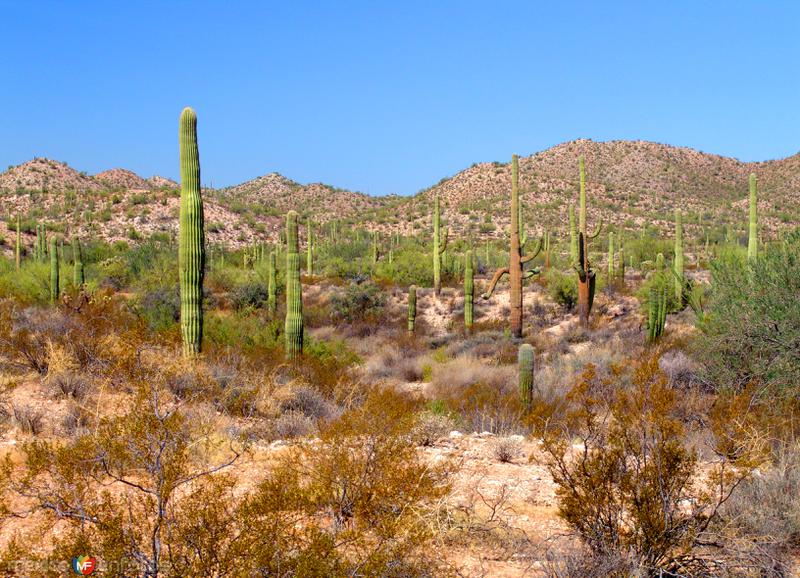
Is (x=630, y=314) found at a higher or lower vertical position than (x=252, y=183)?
lower

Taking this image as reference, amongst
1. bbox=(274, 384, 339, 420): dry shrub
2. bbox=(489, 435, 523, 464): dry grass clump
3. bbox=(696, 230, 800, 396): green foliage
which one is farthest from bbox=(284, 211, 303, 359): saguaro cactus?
bbox=(696, 230, 800, 396): green foliage

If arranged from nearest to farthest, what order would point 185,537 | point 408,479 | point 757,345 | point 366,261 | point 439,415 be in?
point 185,537 < point 408,479 < point 439,415 < point 757,345 < point 366,261

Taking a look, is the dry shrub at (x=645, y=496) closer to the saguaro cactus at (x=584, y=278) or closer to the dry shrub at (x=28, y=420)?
the dry shrub at (x=28, y=420)

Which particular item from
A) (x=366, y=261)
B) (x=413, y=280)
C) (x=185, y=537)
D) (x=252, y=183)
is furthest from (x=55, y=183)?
(x=185, y=537)

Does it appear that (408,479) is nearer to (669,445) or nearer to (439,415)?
(669,445)

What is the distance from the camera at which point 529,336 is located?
20938 millimetres

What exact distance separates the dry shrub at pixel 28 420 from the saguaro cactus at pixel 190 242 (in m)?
2.89

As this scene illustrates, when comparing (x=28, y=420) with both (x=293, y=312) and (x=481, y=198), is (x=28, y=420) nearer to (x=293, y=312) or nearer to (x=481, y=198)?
(x=293, y=312)

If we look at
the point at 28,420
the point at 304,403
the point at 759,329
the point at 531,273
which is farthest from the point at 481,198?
the point at 28,420

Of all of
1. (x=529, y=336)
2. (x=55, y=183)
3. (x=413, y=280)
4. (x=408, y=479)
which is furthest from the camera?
(x=55, y=183)

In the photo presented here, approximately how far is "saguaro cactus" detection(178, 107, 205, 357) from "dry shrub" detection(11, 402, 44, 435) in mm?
2893

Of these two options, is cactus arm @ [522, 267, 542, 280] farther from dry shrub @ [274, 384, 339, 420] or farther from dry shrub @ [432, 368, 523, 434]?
dry shrub @ [274, 384, 339, 420]

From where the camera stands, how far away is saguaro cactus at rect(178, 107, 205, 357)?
11523 millimetres

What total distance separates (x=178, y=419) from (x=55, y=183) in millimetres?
66854
